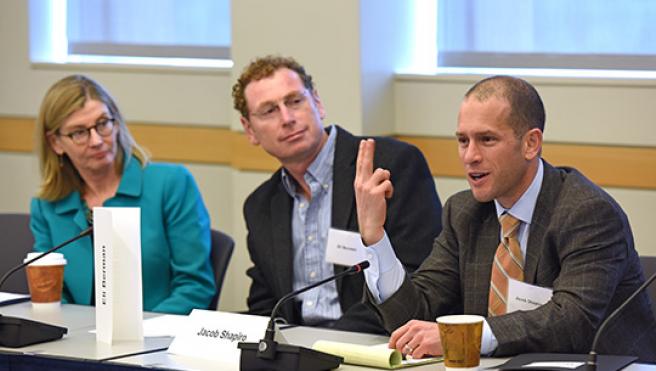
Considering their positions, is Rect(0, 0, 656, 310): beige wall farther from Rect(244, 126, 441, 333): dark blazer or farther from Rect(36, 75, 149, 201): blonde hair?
Rect(244, 126, 441, 333): dark blazer

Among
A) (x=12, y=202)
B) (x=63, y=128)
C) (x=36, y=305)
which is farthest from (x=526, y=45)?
(x=12, y=202)

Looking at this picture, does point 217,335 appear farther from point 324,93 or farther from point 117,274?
point 324,93

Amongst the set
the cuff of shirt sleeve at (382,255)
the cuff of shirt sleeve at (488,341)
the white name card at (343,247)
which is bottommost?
the cuff of shirt sleeve at (488,341)

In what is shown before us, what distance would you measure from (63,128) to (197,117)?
1595 mm

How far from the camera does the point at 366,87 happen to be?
206 inches

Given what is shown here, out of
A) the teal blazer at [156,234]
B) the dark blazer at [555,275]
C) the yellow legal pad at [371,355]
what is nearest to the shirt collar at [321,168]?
the teal blazer at [156,234]

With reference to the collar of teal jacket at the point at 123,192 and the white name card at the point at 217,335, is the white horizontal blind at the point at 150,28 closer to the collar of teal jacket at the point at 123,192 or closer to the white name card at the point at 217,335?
the collar of teal jacket at the point at 123,192

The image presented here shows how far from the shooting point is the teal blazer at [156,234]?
14.4 feet

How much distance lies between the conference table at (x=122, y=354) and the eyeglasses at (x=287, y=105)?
85cm

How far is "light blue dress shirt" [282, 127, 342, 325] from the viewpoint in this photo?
13.7 ft

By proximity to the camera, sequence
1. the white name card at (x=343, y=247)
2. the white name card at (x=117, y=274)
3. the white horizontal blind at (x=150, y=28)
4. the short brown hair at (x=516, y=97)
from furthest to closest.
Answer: the white horizontal blind at (x=150, y=28) → the white name card at (x=343, y=247) → the white name card at (x=117, y=274) → the short brown hair at (x=516, y=97)

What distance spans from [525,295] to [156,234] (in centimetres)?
166

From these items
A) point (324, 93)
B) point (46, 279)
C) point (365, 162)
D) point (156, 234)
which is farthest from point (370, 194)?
point (324, 93)

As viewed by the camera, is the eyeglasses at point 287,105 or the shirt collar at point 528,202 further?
the eyeglasses at point 287,105
